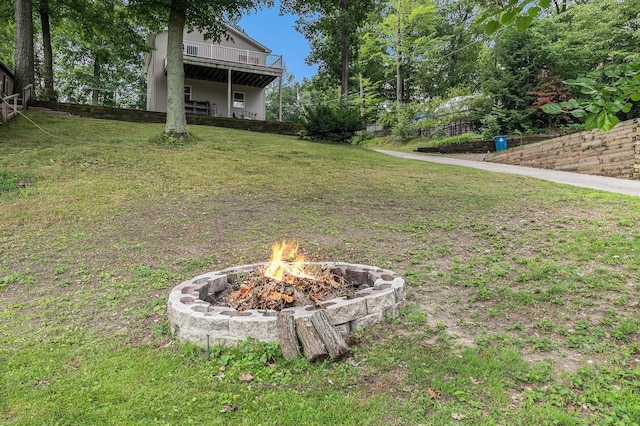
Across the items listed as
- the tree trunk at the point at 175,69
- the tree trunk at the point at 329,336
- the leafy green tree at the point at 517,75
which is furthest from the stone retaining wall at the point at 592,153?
the tree trunk at the point at 175,69

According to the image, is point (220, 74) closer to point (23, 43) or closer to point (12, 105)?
point (23, 43)

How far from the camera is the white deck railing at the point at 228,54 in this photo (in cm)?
2000

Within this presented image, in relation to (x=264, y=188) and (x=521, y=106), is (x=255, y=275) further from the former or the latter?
(x=521, y=106)

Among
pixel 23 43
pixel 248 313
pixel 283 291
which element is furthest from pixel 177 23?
pixel 248 313

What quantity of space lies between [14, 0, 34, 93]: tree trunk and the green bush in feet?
35.6

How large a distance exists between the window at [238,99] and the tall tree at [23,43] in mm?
10347

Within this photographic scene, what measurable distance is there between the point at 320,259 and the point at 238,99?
67.3 feet

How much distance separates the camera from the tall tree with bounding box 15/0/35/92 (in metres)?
13.7

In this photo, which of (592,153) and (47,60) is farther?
(47,60)

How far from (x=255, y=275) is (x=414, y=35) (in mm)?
30672

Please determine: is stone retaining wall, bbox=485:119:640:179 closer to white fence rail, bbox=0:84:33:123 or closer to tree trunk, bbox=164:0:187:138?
tree trunk, bbox=164:0:187:138

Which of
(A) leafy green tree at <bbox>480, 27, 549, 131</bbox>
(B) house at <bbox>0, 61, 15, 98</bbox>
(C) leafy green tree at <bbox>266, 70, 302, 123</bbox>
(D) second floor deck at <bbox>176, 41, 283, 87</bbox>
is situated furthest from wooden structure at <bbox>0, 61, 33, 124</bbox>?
(C) leafy green tree at <bbox>266, 70, 302, 123</bbox>

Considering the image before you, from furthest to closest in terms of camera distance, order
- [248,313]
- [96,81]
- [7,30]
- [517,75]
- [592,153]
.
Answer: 1. [96,81]
2. [7,30]
3. [517,75]
4. [592,153]
5. [248,313]

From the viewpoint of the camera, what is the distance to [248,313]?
107 inches
